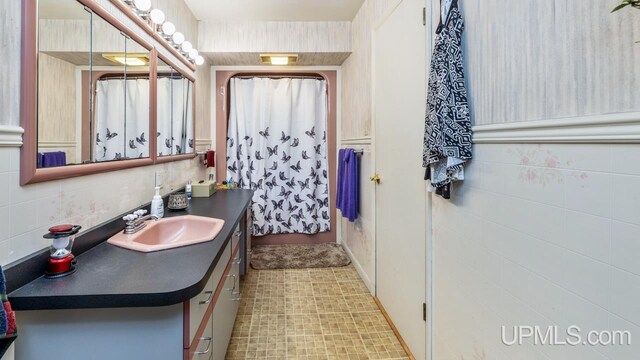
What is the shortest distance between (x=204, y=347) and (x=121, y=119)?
1.19 metres

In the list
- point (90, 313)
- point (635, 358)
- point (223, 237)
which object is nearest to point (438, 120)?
point (635, 358)

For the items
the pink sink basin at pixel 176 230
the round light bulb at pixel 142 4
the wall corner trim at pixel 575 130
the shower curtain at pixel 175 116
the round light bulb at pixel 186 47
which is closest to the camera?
the wall corner trim at pixel 575 130

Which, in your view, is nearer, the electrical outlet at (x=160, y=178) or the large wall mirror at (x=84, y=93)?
the large wall mirror at (x=84, y=93)

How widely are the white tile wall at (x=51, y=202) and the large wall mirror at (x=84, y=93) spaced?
43 millimetres

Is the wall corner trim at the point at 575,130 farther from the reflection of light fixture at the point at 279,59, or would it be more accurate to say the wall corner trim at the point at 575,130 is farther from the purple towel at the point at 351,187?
the reflection of light fixture at the point at 279,59

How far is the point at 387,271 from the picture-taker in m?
2.16

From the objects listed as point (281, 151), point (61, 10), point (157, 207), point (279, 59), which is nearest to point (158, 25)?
point (61, 10)

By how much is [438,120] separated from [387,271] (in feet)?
4.32

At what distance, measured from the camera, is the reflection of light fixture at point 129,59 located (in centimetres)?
143

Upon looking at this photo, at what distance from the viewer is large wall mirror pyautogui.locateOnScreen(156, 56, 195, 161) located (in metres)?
2.03

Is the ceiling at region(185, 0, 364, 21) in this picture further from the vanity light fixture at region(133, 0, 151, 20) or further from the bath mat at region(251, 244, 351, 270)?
the bath mat at region(251, 244, 351, 270)

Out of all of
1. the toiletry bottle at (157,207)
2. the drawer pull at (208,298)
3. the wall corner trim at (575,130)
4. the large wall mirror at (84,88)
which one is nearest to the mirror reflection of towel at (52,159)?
the large wall mirror at (84,88)

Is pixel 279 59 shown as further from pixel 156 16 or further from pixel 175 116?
pixel 156 16

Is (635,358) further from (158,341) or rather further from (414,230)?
(158,341)
